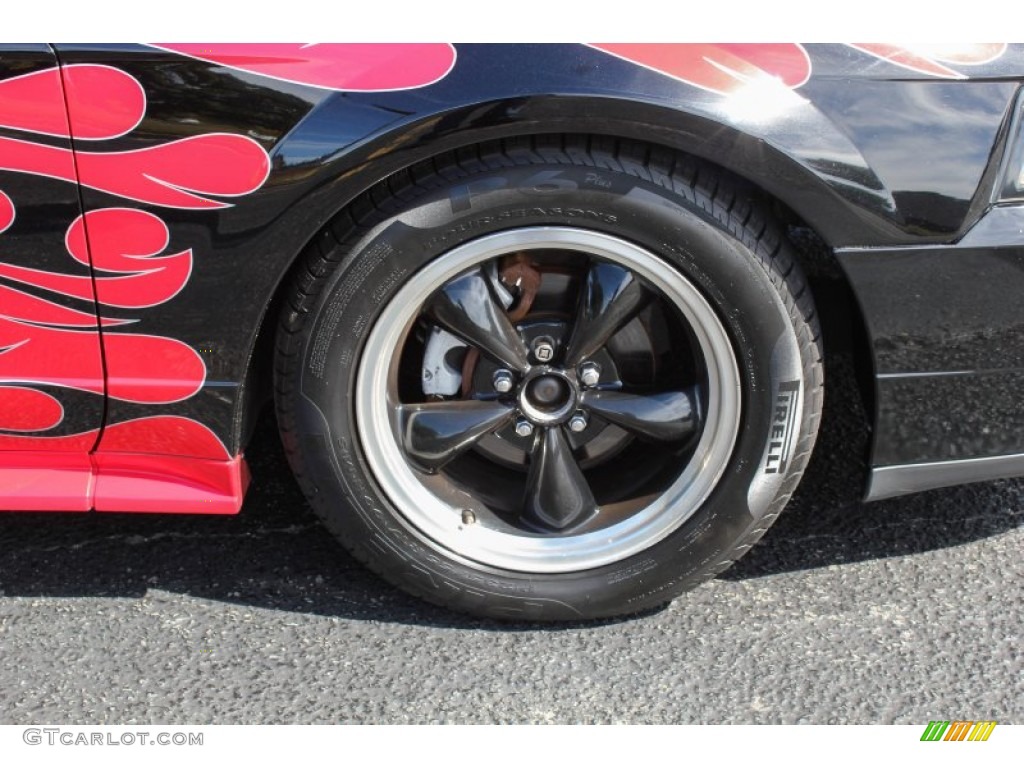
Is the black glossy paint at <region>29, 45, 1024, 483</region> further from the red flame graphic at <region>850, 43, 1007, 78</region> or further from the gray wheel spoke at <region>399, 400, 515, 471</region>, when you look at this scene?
the gray wheel spoke at <region>399, 400, 515, 471</region>

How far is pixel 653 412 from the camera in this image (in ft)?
7.39

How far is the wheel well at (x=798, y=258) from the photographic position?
1979 mm

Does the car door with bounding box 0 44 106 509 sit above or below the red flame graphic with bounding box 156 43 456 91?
below

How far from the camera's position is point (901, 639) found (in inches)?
88.0

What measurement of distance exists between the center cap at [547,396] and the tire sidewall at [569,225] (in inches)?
12.7

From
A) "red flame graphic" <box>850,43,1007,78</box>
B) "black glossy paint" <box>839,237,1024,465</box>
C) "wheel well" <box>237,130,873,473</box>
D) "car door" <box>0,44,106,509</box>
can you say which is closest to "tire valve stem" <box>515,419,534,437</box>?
"wheel well" <box>237,130,873,473</box>

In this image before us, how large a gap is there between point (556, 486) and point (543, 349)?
0.95 feet

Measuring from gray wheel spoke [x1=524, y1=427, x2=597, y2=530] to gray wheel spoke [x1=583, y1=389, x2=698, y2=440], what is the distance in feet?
0.35

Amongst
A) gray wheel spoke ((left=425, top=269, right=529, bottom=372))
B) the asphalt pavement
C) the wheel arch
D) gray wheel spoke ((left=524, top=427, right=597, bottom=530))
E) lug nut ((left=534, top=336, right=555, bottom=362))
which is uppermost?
the wheel arch

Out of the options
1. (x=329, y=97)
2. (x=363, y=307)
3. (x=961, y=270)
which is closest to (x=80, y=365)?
(x=363, y=307)

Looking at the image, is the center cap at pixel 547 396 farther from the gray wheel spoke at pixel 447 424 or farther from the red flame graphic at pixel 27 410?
the red flame graphic at pixel 27 410

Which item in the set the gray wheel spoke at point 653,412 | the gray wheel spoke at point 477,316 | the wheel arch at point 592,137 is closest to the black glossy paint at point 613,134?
the wheel arch at point 592,137

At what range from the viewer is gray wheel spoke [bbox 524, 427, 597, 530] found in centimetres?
229

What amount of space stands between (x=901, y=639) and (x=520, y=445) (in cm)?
87
